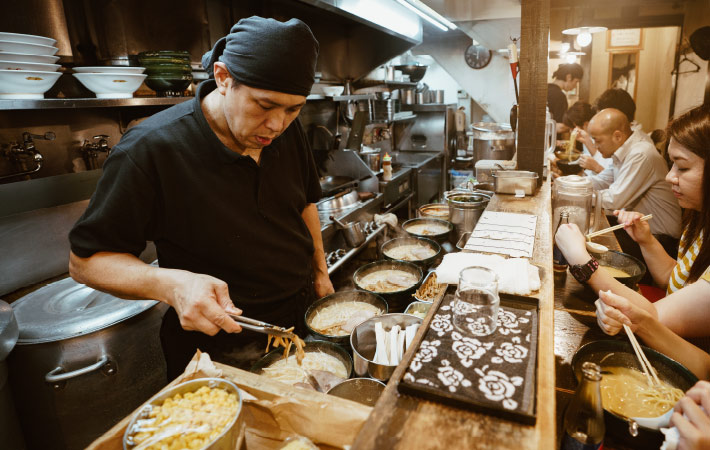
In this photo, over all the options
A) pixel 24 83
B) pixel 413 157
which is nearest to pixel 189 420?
pixel 24 83

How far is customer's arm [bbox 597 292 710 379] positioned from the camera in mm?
1572

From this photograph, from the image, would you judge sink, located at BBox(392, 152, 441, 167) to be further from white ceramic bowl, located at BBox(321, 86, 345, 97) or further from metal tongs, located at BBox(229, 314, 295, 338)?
metal tongs, located at BBox(229, 314, 295, 338)

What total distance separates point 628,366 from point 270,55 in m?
1.77

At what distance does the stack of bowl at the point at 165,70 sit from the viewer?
8.88 ft

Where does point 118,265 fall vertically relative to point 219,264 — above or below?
above

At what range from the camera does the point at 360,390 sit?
128cm

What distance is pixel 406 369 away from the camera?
1.04 meters

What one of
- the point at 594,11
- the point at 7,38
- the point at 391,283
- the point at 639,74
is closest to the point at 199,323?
the point at 391,283

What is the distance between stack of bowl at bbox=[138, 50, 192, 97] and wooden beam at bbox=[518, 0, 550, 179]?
2.41 m

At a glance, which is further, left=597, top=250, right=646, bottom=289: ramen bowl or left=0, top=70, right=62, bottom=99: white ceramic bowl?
left=597, top=250, right=646, bottom=289: ramen bowl

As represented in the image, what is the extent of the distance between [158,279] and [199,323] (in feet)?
0.93

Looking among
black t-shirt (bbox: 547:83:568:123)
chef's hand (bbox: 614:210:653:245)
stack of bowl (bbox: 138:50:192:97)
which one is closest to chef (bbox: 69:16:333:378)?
stack of bowl (bbox: 138:50:192:97)

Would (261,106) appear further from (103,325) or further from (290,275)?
(103,325)

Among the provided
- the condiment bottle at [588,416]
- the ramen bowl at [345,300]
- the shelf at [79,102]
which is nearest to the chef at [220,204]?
the ramen bowl at [345,300]
